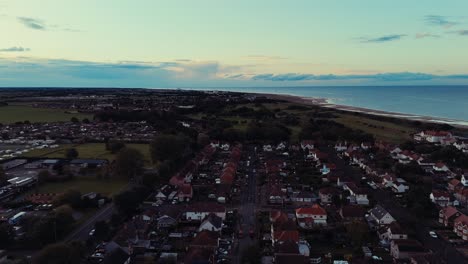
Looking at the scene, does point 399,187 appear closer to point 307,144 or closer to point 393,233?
point 393,233

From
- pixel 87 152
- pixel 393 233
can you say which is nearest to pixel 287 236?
pixel 393 233

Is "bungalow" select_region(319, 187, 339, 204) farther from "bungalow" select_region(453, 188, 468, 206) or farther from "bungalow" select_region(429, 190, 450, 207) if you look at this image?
"bungalow" select_region(453, 188, 468, 206)

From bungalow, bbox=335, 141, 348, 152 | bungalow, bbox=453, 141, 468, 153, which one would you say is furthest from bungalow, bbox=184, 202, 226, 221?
bungalow, bbox=453, 141, 468, 153

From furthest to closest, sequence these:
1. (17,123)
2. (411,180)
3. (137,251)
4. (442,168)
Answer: (17,123) → (442,168) → (411,180) → (137,251)

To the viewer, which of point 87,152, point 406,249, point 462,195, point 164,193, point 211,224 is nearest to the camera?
point 406,249

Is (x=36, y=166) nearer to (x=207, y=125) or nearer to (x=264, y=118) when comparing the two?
(x=207, y=125)

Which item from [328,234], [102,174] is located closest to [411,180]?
[328,234]

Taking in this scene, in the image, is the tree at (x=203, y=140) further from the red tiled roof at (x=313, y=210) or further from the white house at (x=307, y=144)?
the red tiled roof at (x=313, y=210)
